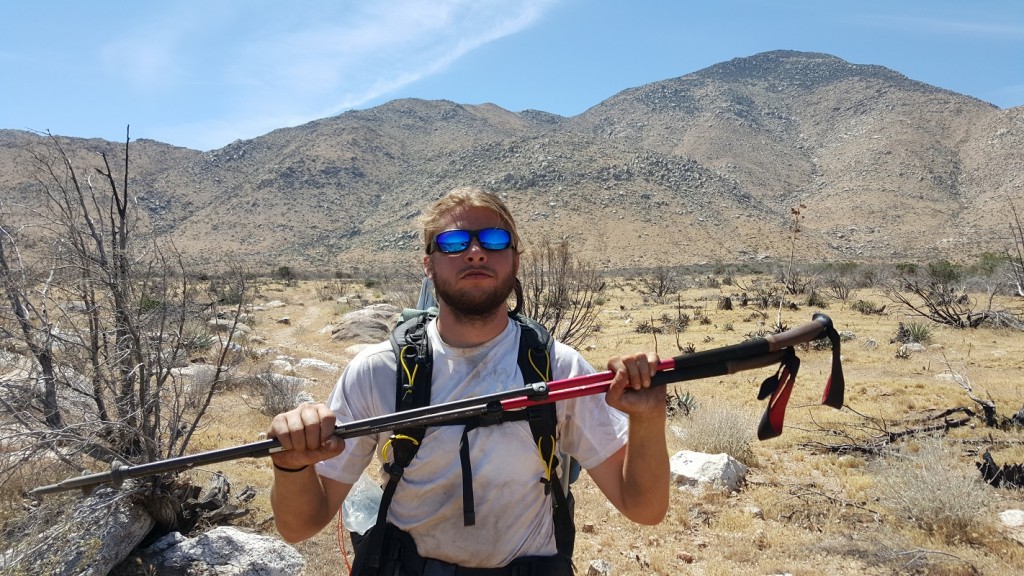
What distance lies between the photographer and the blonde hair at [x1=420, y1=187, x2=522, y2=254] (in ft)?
7.50

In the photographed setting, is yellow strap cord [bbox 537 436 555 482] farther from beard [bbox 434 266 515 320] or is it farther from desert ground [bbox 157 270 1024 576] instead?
desert ground [bbox 157 270 1024 576]

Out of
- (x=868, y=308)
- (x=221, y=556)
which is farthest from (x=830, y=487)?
(x=868, y=308)

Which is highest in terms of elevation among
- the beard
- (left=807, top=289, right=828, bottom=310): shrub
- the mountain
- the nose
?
the mountain

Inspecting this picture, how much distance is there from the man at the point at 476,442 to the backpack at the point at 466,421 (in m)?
0.04

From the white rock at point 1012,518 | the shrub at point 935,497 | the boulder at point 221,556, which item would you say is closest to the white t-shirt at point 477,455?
the boulder at point 221,556

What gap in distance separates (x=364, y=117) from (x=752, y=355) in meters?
102

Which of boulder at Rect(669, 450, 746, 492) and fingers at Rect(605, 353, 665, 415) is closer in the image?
fingers at Rect(605, 353, 665, 415)

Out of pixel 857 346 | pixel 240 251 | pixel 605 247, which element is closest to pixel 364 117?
pixel 240 251

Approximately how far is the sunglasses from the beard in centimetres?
12

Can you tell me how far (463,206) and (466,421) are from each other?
813mm

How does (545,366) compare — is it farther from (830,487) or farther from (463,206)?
(830,487)

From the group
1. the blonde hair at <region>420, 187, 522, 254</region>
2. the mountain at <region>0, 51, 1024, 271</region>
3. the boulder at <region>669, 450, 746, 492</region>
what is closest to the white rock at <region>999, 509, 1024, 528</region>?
the boulder at <region>669, 450, 746, 492</region>

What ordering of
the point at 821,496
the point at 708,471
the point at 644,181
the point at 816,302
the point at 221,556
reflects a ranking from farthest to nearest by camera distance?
1. the point at 644,181
2. the point at 816,302
3. the point at 708,471
4. the point at 821,496
5. the point at 221,556

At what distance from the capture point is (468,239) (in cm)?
222
